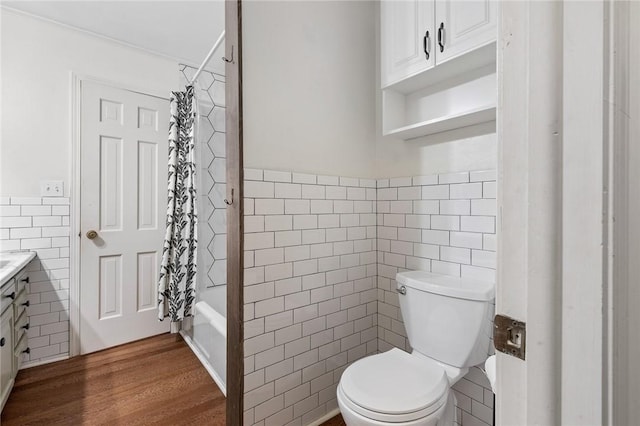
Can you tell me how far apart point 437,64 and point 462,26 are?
0.16 metres

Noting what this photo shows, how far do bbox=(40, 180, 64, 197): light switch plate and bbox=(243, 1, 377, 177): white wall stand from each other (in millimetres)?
1706

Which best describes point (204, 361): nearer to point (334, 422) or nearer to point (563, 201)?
point (334, 422)

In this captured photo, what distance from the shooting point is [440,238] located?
4.76 ft

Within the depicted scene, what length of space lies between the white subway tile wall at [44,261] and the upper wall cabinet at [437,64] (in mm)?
2280

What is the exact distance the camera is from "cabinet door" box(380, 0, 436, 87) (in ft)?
4.32

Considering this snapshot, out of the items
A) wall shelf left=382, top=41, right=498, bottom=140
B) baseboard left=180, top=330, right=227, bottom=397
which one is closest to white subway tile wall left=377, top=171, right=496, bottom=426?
wall shelf left=382, top=41, right=498, bottom=140

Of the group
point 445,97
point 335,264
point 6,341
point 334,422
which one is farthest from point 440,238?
point 6,341

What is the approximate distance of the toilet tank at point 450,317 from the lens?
1.15 m

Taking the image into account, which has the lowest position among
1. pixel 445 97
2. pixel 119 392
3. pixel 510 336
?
pixel 119 392

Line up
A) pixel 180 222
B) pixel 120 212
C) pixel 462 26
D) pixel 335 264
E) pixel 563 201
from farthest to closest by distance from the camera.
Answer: pixel 120 212 → pixel 180 222 → pixel 335 264 → pixel 462 26 → pixel 563 201

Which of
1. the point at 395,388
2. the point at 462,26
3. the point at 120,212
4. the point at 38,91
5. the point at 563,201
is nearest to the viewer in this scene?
the point at 563,201

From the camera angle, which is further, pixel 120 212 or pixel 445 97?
pixel 120 212

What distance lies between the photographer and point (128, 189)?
2332 millimetres

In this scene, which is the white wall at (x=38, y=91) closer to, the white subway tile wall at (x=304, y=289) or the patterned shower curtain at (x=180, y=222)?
the patterned shower curtain at (x=180, y=222)
